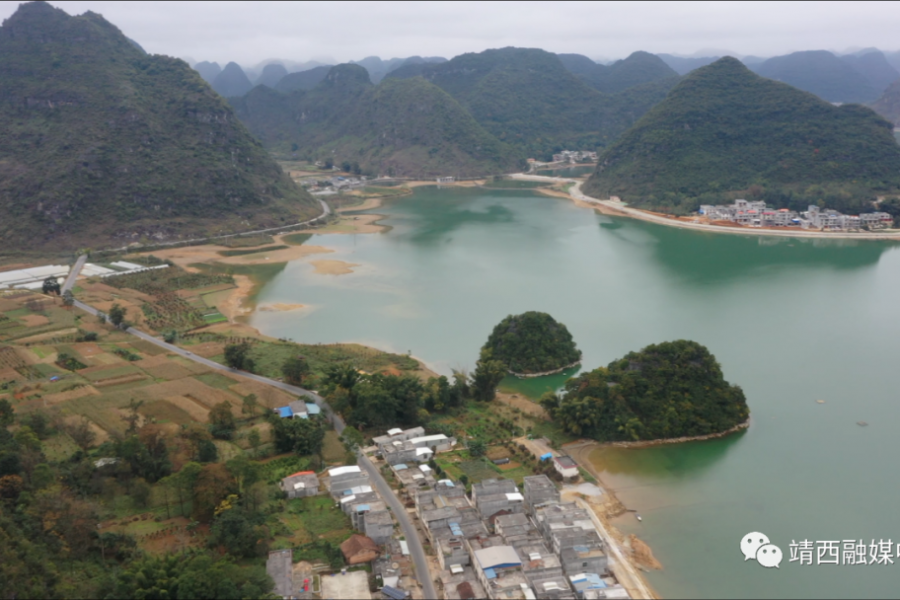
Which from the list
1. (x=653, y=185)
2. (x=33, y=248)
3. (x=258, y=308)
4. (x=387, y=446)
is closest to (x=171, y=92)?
(x=33, y=248)

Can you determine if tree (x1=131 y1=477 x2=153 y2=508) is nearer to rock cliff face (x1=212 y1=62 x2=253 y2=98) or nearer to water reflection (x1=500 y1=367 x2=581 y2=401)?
water reflection (x1=500 y1=367 x2=581 y2=401)

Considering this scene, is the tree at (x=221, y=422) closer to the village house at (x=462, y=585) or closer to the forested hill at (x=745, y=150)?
the village house at (x=462, y=585)

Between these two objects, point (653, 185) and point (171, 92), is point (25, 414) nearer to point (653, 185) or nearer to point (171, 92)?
point (171, 92)

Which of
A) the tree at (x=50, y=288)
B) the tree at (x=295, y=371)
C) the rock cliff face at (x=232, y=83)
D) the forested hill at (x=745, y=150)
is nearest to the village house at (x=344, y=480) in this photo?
the tree at (x=295, y=371)

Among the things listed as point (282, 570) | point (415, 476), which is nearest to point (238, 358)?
point (415, 476)

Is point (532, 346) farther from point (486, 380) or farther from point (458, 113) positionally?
point (458, 113)

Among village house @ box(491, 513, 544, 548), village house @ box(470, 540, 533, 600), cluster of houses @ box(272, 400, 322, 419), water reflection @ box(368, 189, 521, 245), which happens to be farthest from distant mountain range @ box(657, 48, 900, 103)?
village house @ box(470, 540, 533, 600)
